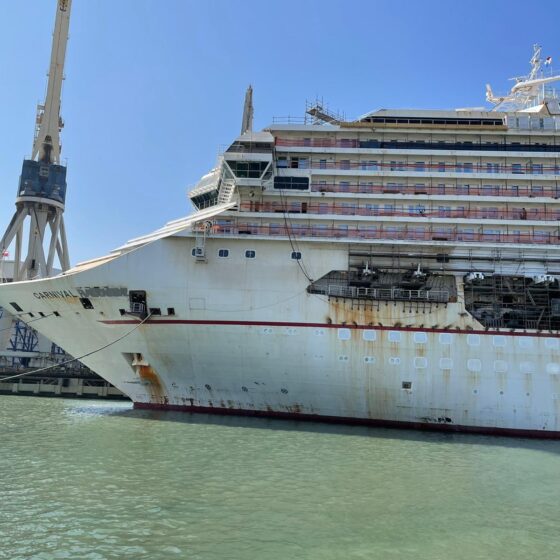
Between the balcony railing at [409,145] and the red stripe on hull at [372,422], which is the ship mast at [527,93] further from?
the red stripe on hull at [372,422]

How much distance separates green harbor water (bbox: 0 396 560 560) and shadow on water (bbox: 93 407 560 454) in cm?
56

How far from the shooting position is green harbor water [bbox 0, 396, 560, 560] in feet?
23.5

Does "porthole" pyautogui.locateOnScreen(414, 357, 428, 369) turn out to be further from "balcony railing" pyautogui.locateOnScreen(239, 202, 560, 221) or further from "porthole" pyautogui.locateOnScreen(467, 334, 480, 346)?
"balcony railing" pyautogui.locateOnScreen(239, 202, 560, 221)

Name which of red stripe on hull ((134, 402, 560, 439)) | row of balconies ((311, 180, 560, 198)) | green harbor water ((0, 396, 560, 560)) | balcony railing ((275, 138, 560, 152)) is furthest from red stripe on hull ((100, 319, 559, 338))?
balcony railing ((275, 138, 560, 152))

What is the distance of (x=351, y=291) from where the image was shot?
62.1 ft

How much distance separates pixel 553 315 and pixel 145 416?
52.3 ft

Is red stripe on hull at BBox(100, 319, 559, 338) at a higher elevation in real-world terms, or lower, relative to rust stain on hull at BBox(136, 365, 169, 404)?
higher

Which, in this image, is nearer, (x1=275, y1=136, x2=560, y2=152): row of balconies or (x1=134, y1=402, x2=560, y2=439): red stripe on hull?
(x1=134, y1=402, x2=560, y2=439): red stripe on hull

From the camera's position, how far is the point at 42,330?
21391 mm

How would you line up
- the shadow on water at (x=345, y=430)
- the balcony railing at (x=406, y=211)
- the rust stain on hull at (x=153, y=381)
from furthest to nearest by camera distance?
the balcony railing at (x=406, y=211), the rust stain on hull at (x=153, y=381), the shadow on water at (x=345, y=430)

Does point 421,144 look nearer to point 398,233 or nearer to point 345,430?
point 398,233

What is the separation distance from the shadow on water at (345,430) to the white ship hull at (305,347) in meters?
0.39

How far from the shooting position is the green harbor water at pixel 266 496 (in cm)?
715

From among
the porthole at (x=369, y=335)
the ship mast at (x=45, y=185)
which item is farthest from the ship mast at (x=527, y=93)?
the ship mast at (x=45, y=185)
